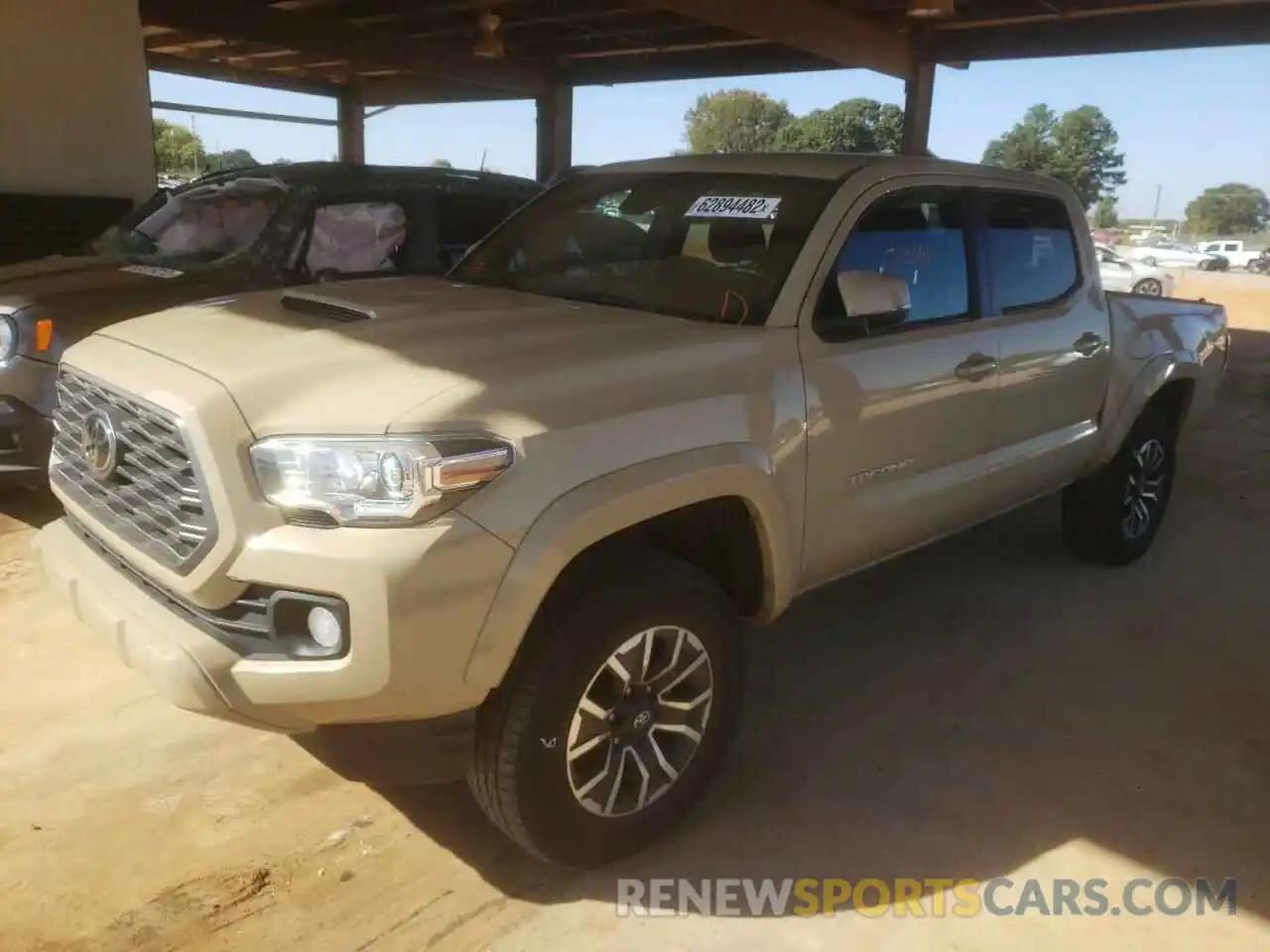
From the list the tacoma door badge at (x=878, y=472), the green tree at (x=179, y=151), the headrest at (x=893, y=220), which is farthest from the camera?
the green tree at (x=179, y=151)

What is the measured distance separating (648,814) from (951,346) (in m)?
1.85

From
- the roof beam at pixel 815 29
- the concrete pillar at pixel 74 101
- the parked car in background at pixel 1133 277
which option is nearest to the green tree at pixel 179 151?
the concrete pillar at pixel 74 101

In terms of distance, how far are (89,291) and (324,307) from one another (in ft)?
8.27

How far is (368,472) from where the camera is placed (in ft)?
7.02

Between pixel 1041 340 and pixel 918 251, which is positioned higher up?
pixel 918 251

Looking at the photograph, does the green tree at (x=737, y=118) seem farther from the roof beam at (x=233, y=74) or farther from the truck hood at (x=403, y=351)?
the truck hood at (x=403, y=351)

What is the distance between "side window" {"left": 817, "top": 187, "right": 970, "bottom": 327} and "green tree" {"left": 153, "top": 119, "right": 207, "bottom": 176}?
21703 mm

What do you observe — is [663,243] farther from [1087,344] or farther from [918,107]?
[918,107]

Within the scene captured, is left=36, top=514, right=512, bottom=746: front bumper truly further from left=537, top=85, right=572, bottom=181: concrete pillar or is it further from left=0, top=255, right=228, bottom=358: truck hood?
left=537, top=85, right=572, bottom=181: concrete pillar

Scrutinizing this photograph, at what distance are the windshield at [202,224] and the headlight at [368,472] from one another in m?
3.69

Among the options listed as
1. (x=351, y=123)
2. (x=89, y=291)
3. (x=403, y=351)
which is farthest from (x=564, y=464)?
(x=351, y=123)

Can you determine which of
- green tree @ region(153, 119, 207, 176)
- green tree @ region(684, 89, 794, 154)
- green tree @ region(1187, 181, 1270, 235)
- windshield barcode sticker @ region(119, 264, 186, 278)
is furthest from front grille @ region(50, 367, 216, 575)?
green tree @ region(1187, 181, 1270, 235)

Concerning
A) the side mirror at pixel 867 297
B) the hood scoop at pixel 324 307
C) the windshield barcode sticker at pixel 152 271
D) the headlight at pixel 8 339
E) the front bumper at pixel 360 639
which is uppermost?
the side mirror at pixel 867 297

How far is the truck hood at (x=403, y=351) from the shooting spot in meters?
2.23
